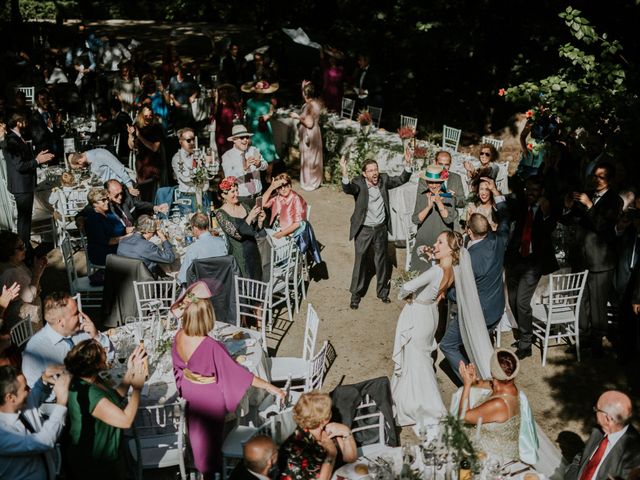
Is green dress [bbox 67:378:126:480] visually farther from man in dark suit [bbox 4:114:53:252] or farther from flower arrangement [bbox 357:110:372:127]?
flower arrangement [bbox 357:110:372:127]

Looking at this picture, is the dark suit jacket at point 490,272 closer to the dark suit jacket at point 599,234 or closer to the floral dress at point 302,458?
the dark suit jacket at point 599,234

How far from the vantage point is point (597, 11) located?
10953mm

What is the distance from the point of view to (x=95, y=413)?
4.51 meters

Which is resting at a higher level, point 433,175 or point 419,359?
point 433,175

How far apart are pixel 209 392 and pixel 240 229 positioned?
8.28ft

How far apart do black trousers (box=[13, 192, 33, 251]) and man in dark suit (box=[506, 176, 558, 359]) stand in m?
5.48

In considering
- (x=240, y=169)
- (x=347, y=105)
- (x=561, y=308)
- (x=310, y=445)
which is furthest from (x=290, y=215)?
(x=347, y=105)

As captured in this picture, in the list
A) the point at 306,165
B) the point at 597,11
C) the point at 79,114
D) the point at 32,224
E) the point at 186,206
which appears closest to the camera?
the point at 186,206

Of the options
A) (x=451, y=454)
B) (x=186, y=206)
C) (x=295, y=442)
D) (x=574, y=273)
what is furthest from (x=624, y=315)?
(x=186, y=206)

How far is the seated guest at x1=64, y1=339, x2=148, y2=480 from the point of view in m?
4.51

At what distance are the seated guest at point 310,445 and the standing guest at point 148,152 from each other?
5754mm

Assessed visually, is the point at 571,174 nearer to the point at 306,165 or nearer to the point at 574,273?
the point at 574,273

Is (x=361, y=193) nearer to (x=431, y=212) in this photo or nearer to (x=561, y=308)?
(x=431, y=212)

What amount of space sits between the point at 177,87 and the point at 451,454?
31.3 feet
